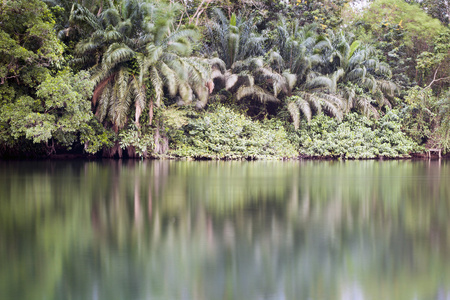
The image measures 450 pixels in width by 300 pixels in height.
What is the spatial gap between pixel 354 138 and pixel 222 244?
2460cm

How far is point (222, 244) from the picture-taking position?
5801mm

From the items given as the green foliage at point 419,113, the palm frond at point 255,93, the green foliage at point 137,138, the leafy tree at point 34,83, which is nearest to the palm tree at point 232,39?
the palm frond at point 255,93

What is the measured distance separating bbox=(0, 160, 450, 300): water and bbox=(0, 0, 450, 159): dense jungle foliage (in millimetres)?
10267

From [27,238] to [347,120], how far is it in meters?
25.8

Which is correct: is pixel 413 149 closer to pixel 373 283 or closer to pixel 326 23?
pixel 326 23

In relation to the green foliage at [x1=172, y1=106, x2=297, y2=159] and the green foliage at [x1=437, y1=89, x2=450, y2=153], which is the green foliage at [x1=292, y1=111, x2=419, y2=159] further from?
the green foliage at [x1=437, y1=89, x2=450, y2=153]

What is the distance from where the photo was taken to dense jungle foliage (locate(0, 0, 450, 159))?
2019cm

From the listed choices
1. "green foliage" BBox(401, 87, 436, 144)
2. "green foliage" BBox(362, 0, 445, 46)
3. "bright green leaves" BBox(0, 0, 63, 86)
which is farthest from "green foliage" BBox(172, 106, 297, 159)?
"green foliage" BBox(362, 0, 445, 46)

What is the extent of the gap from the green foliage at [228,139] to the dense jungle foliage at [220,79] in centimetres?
8

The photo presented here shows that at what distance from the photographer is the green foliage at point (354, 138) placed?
28328 mm

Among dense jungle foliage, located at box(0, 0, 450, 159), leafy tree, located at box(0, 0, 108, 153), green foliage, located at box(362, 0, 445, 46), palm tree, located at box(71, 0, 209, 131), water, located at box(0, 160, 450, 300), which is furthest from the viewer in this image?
green foliage, located at box(362, 0, 445, 46)

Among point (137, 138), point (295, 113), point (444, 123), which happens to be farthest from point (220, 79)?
point (444, 123)

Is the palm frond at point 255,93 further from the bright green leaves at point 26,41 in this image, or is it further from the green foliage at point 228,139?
the bright green leaves at point 26,41

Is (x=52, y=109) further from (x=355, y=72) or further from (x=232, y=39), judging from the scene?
(x=355, y=72)
